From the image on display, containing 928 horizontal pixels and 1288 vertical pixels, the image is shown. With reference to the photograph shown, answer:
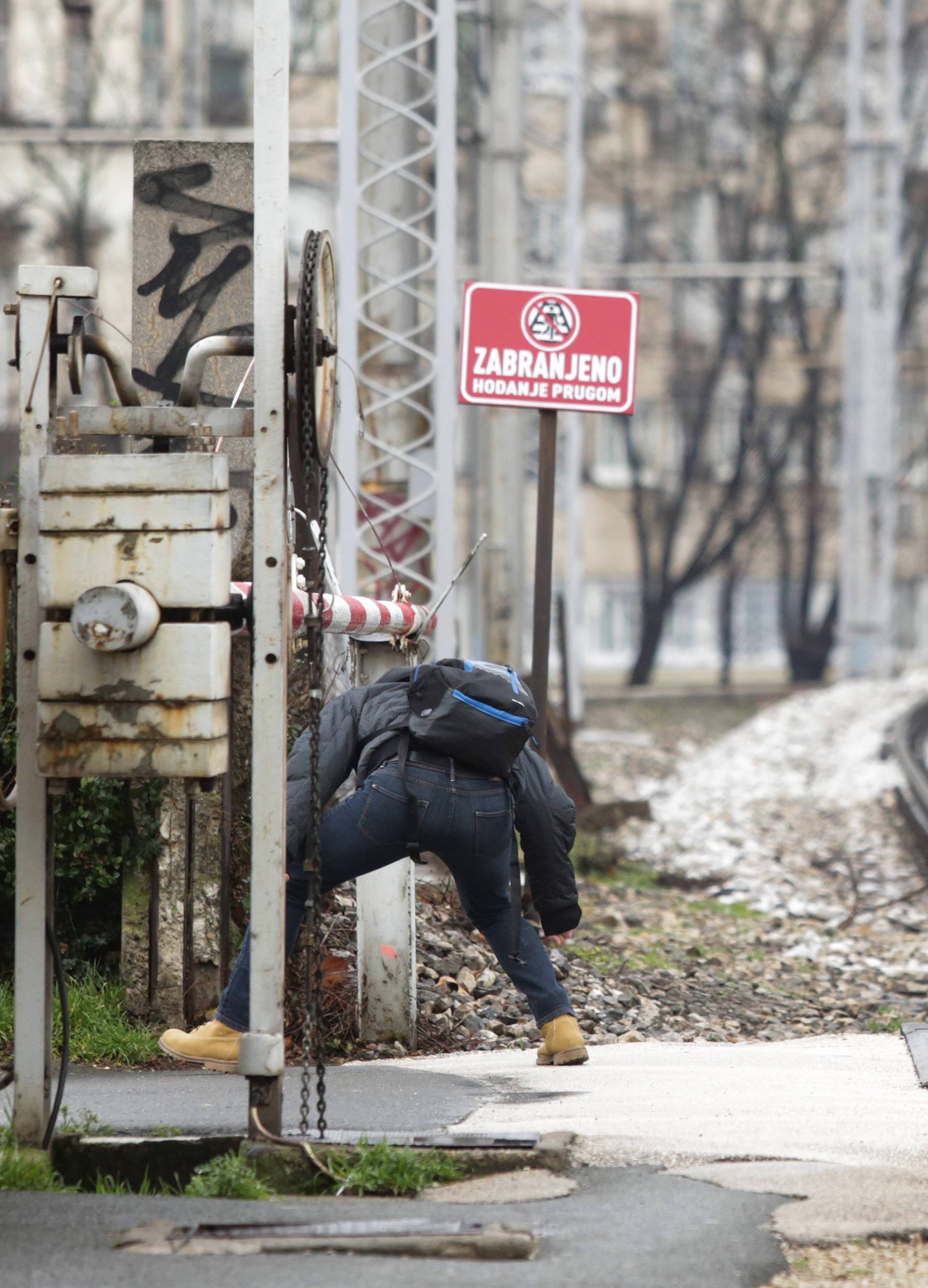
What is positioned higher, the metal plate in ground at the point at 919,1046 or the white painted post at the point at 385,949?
the white painted post at the point at 385,949

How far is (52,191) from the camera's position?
39.1 metres

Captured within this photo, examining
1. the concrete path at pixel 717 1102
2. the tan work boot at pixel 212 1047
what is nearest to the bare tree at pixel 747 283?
the concrete path at pixel 717 1102

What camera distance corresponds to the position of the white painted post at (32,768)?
15.0ft

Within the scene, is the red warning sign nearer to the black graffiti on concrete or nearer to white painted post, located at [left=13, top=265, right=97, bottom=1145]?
the black graffiti on concrete

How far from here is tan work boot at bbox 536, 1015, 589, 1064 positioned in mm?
6148

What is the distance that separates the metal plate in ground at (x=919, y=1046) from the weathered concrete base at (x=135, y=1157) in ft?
7.52

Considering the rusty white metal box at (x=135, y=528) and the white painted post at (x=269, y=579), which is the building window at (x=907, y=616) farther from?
the rusty white metal box at (x=135, y=528)

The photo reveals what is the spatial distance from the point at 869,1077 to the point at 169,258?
12.8ft

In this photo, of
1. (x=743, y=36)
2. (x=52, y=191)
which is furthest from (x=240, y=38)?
(x=743, y=36)

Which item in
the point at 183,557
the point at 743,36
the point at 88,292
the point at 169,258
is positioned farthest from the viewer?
the point at 743,36

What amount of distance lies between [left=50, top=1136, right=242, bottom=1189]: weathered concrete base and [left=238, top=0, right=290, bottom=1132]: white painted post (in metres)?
0.35

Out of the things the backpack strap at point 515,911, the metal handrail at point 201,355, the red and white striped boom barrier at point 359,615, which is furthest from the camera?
the backpack strap at point 515,911

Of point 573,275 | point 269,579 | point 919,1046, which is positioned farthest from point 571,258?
point 269,579

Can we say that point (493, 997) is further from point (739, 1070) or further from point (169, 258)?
point (169, 258)
